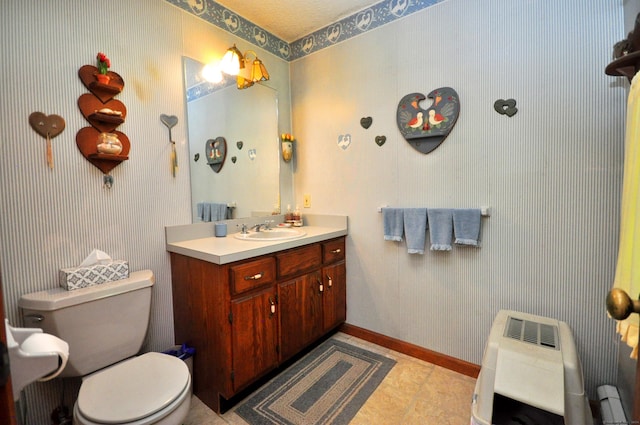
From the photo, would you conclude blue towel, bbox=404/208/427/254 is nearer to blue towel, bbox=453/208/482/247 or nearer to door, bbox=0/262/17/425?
blue towel, bbox=453/208/482/247

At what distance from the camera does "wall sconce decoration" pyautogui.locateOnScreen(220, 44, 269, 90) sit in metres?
1.96

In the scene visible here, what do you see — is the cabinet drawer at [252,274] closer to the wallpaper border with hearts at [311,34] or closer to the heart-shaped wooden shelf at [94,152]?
the heart-shaped wooden shelf at [94,152]

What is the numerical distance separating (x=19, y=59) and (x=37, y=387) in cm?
149

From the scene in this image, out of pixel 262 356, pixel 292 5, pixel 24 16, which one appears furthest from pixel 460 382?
pixel 24 16

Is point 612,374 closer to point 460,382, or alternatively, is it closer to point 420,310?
point 460,382

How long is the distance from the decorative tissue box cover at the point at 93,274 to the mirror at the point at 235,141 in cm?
55

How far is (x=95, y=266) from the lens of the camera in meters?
1.45

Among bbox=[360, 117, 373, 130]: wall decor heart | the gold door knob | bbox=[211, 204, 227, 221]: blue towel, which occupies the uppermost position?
bbox=[360, 117, 373, 130]: wall decor heart

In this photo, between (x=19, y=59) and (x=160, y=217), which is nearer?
(x=19, y=59)

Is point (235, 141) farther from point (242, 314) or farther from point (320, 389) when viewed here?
point (320, 389)

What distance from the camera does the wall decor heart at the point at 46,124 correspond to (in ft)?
4.48

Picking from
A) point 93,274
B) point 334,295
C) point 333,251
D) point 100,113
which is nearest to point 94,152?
point 100,113

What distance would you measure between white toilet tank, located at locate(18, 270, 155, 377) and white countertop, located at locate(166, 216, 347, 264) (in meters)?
0.27

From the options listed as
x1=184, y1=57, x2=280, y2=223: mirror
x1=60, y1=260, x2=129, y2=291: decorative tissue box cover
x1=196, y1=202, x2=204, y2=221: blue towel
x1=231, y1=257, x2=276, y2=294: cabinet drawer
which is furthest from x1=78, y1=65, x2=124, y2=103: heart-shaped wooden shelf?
x1=231, y1=257, x2=276, y2=294: cabinet drawer
